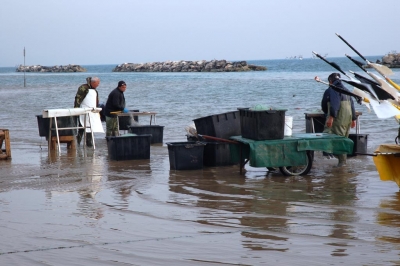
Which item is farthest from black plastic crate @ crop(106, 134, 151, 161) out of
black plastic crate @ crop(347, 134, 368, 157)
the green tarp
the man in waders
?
black plastic crate @ crop(347, 134, 368, 157)

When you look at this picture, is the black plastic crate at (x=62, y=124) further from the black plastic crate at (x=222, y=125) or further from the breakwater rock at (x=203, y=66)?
the breakwater rock at (x=203, y=66)

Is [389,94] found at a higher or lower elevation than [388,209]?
higher

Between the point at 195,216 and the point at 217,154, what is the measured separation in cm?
440

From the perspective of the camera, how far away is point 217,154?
1257 centimetres

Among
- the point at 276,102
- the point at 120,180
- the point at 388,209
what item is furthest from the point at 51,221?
the point at 276,102

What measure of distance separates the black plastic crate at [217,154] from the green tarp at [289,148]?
3.53 feet

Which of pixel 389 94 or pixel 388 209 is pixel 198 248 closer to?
pixel 388 209

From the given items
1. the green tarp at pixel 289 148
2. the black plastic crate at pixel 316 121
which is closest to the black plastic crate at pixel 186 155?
the green tarp at pixel 289 148

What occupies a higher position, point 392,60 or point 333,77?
point 392,60

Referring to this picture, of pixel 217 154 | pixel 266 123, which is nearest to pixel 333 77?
pixel 266 123

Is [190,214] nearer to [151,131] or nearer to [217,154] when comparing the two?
[217,154]

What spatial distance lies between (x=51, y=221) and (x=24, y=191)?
2.38m

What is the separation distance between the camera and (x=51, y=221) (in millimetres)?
7941

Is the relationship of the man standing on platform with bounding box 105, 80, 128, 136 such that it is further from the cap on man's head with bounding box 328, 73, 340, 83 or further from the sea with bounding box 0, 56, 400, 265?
the cap on man's head with bounding box 328, 73, 340, 83
